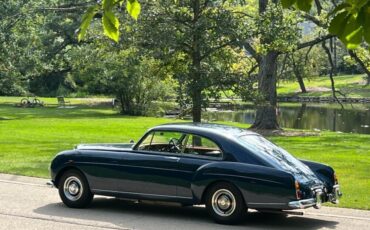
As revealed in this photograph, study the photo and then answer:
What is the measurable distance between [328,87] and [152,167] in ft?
277

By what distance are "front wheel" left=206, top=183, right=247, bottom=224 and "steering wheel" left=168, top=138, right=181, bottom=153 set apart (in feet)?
3.22

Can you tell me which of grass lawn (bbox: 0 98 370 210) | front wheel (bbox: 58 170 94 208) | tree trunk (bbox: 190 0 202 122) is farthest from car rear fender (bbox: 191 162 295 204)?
tree trunk (bbox: 190 0 202 122)

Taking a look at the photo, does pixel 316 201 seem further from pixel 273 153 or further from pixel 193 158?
pixel 193 158

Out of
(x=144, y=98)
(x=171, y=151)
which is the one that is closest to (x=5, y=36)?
(x=144, y=98)

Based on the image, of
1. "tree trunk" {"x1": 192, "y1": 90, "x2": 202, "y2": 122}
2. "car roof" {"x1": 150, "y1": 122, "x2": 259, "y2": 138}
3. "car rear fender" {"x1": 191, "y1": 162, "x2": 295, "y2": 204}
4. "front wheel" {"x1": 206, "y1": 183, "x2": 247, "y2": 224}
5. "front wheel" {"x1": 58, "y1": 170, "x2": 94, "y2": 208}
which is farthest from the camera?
"tree trunk" {"x1": 192, "y1": 90, "x2": 202, "y2": 122}

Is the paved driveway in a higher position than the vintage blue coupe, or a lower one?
lower

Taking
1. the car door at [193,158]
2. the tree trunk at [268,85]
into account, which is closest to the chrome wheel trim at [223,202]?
the car door at [193,158]

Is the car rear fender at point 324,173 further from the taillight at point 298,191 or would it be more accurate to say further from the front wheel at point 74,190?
the front wheel at point 74,190

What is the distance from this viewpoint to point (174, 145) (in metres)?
10.6

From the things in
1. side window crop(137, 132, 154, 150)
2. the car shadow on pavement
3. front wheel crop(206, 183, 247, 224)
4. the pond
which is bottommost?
the pond

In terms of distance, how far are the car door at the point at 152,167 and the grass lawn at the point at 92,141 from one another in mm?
3429

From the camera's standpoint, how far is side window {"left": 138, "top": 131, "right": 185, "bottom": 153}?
10.6 meters

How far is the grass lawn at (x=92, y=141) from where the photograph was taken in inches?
615

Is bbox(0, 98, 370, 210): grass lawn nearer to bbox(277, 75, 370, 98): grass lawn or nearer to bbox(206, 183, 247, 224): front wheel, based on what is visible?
bbox(206, 183, 247, 224): front wheel
